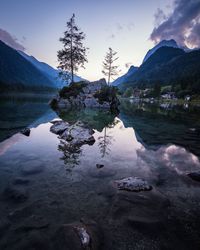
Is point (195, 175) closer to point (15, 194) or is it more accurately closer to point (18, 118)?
point (15, 194)

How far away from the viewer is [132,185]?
7.79 m

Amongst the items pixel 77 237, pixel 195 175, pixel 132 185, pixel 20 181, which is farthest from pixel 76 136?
pixel 77 237

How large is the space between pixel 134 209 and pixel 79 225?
2.20m

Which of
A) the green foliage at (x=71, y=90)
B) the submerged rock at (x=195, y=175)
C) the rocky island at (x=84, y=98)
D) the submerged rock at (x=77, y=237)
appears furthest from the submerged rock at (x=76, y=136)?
the green foliage at (x=71, y=90)

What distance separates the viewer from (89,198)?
690cm

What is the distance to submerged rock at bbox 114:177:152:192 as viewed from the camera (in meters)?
7.64

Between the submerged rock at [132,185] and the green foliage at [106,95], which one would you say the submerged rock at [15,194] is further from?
the green foliage at [106,95]

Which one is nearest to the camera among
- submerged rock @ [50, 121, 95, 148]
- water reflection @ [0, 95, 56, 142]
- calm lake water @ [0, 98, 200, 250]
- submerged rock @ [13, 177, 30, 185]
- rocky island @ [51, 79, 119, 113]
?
calm lake water @ [0, 98, 200, 250]

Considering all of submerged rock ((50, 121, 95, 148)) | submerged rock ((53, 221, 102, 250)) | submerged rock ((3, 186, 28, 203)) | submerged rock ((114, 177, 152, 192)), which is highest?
submerged rock ((53, 221, 102, 250))

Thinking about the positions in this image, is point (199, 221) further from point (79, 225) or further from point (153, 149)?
point (153, 149)

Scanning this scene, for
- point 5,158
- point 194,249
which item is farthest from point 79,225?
point 5,158

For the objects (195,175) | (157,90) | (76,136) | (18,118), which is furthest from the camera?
(157,90)

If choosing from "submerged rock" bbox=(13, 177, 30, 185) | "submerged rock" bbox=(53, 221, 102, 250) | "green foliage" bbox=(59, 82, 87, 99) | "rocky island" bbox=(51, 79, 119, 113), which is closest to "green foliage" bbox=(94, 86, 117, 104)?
"rocky island" bbox=(51, 79, 119, 113)

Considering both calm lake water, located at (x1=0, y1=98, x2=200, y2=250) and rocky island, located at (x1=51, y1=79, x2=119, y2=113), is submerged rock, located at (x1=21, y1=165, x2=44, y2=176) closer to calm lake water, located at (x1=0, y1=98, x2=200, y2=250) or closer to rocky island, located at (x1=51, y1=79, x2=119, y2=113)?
calm lake water, located at (x1=0, y1=98, x2=200, y2=250)
